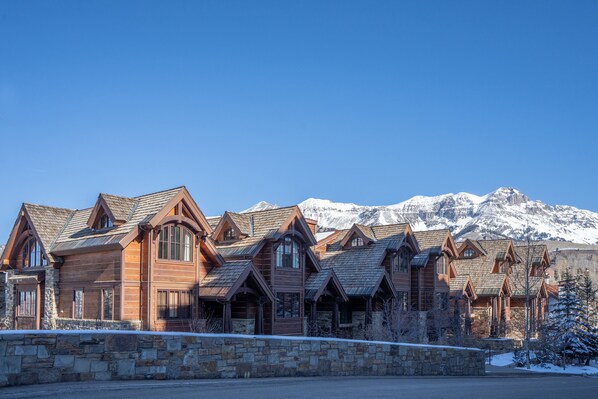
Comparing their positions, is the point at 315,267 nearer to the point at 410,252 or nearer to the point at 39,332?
the point at 410,252

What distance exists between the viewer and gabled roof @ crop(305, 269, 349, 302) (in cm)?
3650

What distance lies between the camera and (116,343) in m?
14.2

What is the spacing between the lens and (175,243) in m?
30.7

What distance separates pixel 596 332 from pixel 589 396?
92.2 feet

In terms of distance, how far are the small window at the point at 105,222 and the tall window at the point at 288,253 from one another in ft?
29.8

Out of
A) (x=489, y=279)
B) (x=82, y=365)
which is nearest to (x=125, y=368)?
(x=82, y=365)

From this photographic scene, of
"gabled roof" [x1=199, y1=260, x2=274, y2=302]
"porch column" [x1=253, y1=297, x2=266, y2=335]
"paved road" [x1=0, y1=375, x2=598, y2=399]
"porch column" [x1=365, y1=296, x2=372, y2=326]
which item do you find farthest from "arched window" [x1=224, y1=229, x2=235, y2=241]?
"paved road" [x1=0, y1=375, x2=598, y2=399]

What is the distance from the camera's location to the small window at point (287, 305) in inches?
1389

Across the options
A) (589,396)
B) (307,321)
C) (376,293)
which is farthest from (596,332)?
(589,396)

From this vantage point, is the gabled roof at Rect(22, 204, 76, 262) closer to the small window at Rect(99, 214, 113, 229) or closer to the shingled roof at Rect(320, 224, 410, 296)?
the small window at Rect(99, 214, 113, 229)

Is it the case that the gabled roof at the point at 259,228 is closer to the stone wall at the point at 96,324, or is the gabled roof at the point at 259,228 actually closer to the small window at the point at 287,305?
the small window at the point at 287,305

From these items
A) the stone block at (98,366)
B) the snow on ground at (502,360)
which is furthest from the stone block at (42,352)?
the snow on ground at (502,360)

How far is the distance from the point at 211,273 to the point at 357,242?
1454 centimetres

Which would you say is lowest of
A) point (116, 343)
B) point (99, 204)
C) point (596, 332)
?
point (596, 332)
